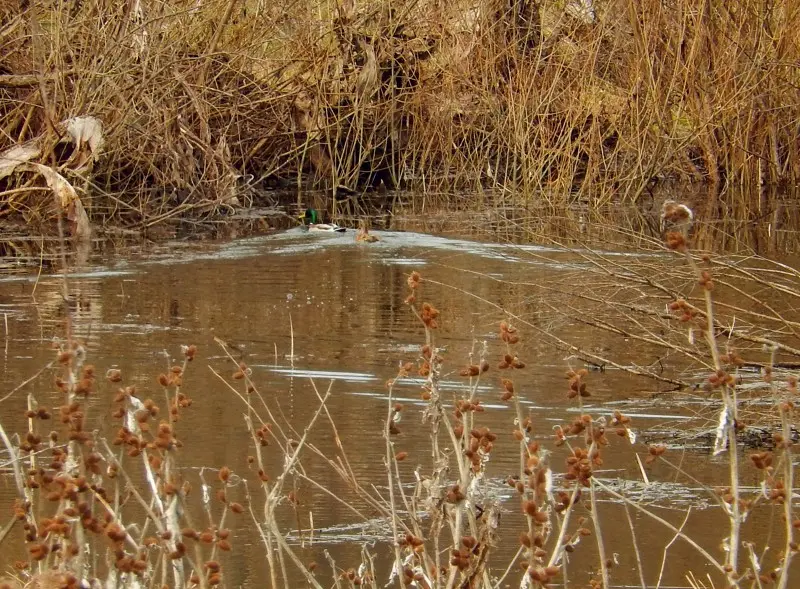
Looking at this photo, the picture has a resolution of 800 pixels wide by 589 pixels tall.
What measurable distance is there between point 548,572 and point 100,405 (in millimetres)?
4117

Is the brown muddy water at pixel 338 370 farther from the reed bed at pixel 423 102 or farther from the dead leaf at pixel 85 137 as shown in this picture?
the reed bed at pixel 423 102

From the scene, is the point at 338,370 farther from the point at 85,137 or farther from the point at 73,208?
the point at 85,137

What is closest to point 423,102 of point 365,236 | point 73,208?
point 365,236

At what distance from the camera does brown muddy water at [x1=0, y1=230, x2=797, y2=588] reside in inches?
185

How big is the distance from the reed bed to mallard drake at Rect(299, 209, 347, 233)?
1161 millimetres

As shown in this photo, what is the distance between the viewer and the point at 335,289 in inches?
423

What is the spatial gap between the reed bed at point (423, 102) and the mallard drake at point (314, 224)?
1.16m

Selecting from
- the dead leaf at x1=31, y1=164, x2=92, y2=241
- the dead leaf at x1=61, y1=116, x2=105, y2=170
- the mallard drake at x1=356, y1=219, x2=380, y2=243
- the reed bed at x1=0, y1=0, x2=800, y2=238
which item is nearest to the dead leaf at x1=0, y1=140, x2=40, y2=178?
the dead leaf at x1=31, y1=164, x2=92, y2=241

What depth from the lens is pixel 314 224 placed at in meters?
14.4

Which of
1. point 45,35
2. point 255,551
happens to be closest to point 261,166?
point 45,35

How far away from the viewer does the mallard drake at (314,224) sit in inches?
560

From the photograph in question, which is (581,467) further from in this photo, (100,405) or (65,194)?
(65,194)

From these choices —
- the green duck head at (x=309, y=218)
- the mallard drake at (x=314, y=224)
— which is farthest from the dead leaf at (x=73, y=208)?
the green duck head at (x=309, y=218)

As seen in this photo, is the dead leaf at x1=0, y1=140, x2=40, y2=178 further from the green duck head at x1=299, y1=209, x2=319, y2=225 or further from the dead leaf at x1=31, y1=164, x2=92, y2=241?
the green duck head at x1=299, y1=209, x2=319, y2=225
